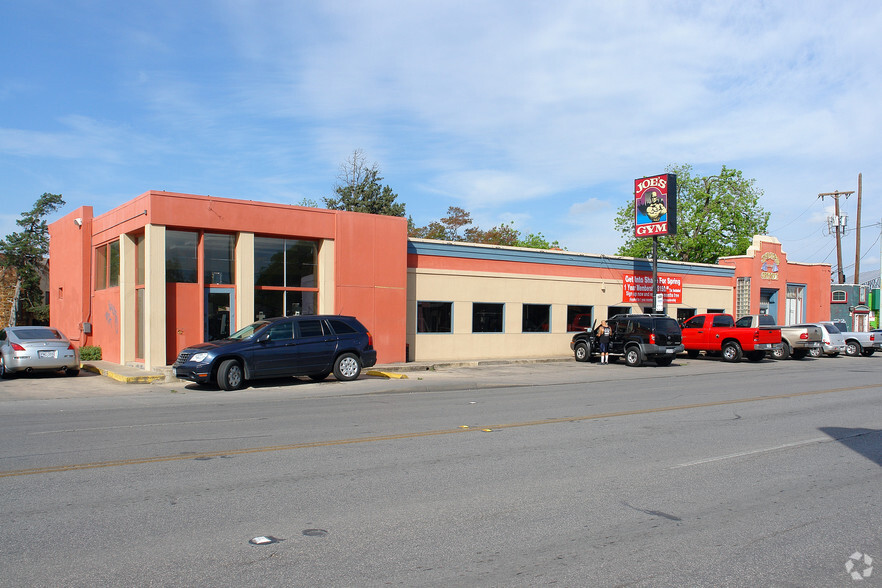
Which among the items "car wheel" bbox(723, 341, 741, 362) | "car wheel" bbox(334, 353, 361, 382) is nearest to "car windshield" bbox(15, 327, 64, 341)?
"car wheel" bbox(334, 353, 361, 382)

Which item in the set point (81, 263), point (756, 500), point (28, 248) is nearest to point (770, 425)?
point (756, 500)

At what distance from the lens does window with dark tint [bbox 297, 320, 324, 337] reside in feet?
57.0

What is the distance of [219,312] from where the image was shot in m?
20.6

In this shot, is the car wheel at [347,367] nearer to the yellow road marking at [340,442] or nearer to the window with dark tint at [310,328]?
the window with dark tint at [310,328]

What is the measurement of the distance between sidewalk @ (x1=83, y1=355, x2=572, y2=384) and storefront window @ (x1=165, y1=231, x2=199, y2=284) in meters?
2.77

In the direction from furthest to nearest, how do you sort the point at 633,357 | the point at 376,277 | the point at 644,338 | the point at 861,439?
the point at 633,357 < the point at 644,338 < the point at 376,277 < the point at 861,439

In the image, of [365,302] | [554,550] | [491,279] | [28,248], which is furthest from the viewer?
[28,248]

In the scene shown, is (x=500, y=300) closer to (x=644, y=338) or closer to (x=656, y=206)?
(x=644, y=338)

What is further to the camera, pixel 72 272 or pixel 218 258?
pixel 72 272

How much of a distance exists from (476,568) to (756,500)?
332 cm

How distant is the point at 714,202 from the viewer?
5141 centimetres

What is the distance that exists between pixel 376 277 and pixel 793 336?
1905cm

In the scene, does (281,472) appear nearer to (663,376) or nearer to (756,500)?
(756,500)

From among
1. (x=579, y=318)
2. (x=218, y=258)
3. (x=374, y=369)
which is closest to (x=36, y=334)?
(x=218, y=258)
